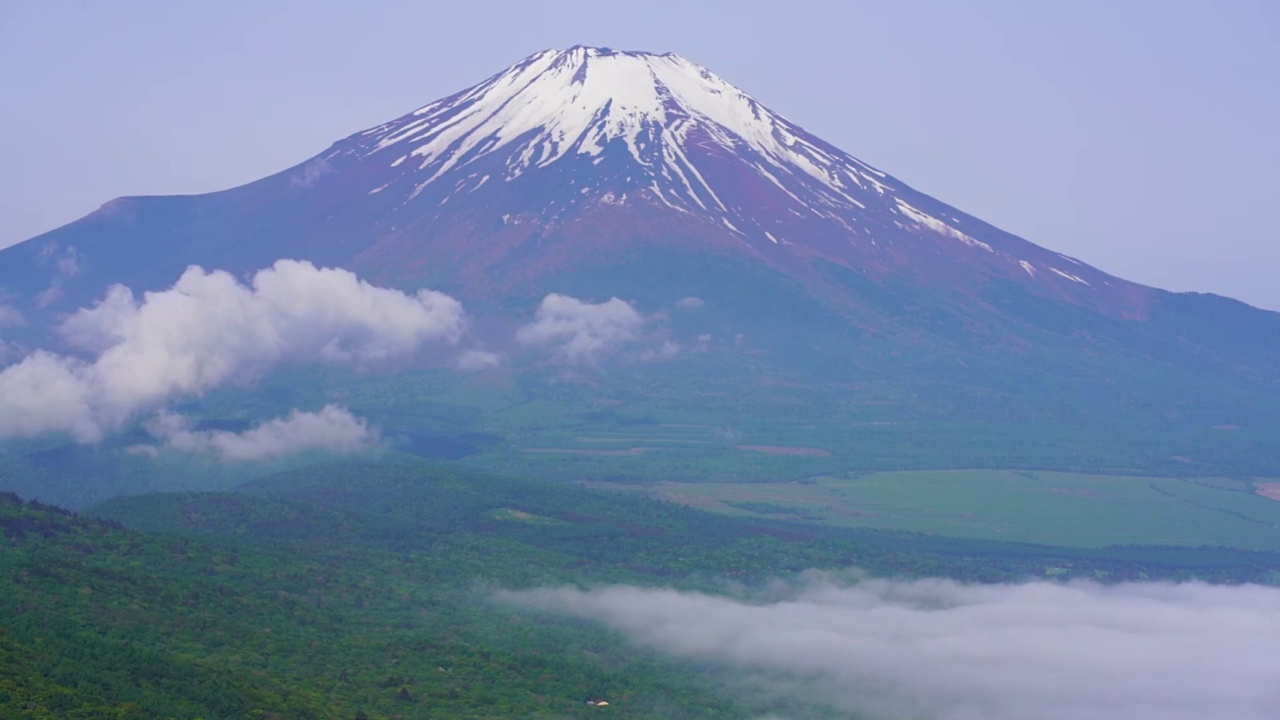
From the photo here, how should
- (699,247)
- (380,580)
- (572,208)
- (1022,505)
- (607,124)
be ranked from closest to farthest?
(380,580) < (1022,505) < (699,247) < (572,208) < (607,124)

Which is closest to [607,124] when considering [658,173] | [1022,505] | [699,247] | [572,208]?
[658,173]

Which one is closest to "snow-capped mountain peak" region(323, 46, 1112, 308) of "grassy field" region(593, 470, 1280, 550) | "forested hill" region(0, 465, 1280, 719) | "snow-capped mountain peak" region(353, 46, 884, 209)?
"snow-capped mountain peak" region(353, 46, 884, 209)

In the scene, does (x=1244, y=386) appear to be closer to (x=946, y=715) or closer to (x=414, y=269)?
(x=414, y=269)

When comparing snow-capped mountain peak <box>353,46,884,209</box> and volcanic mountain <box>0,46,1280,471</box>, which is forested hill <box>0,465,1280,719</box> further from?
snow-capped mountain peak <box>353,46,884,209</box>

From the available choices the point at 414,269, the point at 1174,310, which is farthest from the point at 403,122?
the point at 1174,310

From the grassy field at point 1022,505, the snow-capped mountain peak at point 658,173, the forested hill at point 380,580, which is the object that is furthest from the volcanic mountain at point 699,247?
the forested hill at point 380,580

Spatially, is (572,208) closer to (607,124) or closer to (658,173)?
(658,173)
